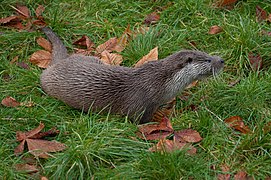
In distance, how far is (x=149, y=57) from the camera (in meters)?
4.34

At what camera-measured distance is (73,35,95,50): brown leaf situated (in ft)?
15.3

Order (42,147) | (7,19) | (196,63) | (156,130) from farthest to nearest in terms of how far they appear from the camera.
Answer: (7,19) → (196,63) → (156,130) → (42,147)

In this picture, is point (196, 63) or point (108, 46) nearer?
point (196, 63)

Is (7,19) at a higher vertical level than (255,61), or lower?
higher

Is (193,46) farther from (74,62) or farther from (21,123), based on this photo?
(21,123)

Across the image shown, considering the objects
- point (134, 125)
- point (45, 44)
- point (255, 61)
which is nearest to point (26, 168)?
point (134, 125)

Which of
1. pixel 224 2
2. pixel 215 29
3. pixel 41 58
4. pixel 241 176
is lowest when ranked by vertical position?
pixel 241 176

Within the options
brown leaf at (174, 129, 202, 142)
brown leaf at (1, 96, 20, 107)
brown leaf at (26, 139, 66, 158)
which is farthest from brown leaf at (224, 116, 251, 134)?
brown leaf at (1, 96, 20, 107)

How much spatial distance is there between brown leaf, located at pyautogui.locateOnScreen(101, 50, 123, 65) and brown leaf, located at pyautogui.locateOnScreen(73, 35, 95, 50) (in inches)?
8.8

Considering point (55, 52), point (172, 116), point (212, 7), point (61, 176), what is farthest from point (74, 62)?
point (212, 7)

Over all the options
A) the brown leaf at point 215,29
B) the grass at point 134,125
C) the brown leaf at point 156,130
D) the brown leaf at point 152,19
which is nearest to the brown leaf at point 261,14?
the grass at point 134,125

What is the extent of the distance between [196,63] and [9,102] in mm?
1303

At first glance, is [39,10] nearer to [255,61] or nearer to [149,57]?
[149,57]

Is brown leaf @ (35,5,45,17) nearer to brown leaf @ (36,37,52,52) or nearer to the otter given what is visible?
brown leaf @ (36,37,52,52)
